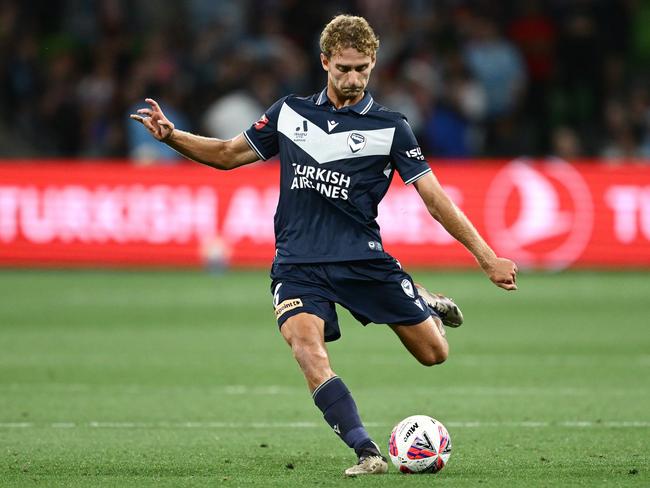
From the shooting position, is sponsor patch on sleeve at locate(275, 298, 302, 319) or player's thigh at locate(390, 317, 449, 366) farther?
player's thigh at locate(390, 317, 449, 366)

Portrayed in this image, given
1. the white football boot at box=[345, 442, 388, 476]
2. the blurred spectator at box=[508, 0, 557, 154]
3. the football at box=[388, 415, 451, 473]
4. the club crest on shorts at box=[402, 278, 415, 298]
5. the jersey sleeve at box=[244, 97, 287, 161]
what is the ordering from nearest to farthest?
the white football boot at box=[345, 442, 388, 476] → the football at box=[388, 415, 451, 473] → the club crest on shorts at box=[402, 278, 415, 298] → the jersey sleeve at box=[244, 97, 287, 161] → the blurred spectator at box=[508, 0, 557, 154]

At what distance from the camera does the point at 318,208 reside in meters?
7.19

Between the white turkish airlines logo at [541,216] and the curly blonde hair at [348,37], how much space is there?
12.1m

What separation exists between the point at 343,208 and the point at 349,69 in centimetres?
74

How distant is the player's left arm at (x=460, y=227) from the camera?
274 inches

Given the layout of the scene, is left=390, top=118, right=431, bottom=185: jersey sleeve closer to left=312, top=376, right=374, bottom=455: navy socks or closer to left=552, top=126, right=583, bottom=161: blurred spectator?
left=312, top=376, right=374, bottom=455: navy socks

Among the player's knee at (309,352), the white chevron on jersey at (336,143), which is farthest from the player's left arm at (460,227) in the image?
the player's knee at (309,352)

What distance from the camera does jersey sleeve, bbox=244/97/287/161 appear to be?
7.43 meters

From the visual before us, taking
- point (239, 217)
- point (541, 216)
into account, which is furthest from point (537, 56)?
point (239, 217)

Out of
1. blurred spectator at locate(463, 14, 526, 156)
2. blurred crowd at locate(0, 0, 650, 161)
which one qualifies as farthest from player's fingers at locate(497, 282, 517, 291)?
blurred spectator at locate(463, 14, 526, 156)

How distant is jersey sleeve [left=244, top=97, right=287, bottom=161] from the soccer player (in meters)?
0.03

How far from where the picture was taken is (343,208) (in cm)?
718

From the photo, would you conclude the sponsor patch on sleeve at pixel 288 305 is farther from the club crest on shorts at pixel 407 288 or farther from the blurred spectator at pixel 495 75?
the blurred spectator at pixel 495 75

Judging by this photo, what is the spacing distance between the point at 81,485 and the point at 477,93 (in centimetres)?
1591
